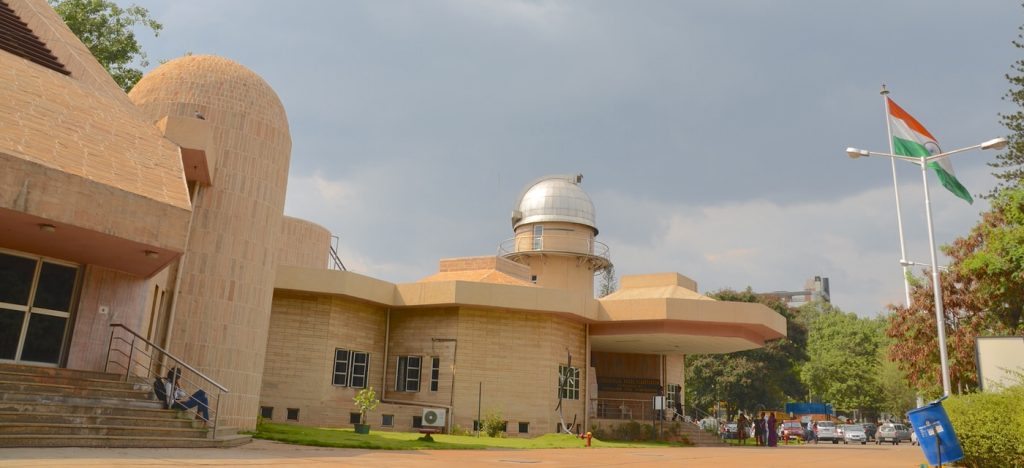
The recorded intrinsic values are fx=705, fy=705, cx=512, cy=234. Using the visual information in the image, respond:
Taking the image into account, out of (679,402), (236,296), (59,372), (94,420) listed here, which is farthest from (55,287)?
(679,402)

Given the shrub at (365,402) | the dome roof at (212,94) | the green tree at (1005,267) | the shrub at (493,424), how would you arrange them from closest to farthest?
1. the dome roof at (212,94)
2. the green tree at (1005,267)
3. the shrub at (365,402)
4. the shrub at (493,424)

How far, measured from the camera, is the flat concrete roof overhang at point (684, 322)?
86.9ft

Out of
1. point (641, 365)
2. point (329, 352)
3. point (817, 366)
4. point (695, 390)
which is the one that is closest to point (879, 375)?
point (817, 366)

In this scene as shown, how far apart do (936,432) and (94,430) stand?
12861 millimetres

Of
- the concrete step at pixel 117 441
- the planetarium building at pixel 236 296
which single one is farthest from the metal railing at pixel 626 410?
the concrete step at pixel 117 441

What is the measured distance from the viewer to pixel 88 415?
11.1 metres

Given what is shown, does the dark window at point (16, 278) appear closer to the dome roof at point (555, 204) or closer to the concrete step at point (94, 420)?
the concrete step at point (94, 420)

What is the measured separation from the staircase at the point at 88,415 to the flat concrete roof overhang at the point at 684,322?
55.2 feet

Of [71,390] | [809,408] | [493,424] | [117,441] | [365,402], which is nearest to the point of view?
[117,441]

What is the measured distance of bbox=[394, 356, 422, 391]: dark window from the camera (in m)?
26.3

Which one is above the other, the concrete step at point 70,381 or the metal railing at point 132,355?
→ the metal railing at point 132,355

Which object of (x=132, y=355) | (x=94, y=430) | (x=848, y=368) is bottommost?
(x=94, y=430)

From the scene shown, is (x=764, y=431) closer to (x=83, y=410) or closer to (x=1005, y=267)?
(x=1005, y=267)

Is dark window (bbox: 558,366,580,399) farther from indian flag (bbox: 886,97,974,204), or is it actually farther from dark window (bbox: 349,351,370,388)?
indian flag (bbox: 886,97,974,204)
